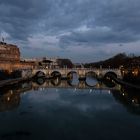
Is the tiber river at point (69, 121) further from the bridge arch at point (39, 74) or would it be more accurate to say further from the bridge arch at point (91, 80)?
the bridge arch at point (39, 74)

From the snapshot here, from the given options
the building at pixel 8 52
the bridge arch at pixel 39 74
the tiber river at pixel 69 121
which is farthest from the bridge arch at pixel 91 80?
the tiber river at pixel 69 121

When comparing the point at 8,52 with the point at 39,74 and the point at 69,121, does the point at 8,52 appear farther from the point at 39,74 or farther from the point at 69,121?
the point at 69,121

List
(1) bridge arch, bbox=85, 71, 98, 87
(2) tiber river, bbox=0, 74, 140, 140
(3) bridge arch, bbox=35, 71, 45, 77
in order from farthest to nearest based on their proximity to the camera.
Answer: (3) bridge arch, bbox=35, 71, 45, 77 < (1) bridge arch, bbox=85, 71, 98, 87 < (2) tiber river, bbox=0, 74, 140, 140

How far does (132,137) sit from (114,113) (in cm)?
1021

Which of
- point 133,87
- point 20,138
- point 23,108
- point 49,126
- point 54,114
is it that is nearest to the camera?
point 20,138

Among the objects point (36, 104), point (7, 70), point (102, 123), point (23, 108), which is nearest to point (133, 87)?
point (36, 104)

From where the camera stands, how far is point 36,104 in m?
39.8

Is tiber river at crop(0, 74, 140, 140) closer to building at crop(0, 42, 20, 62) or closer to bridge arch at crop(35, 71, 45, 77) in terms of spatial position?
bridge arch at crop(35, 71, 45, 77)

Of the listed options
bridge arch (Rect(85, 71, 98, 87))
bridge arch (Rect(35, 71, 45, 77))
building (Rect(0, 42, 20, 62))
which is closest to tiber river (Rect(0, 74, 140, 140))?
bridge arch (Rect(85, 71, 98, 87))

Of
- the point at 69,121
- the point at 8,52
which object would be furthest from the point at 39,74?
the point at 69,121

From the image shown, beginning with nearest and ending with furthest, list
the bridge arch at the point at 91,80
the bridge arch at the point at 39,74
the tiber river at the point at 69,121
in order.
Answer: the tiber river at the point at 69,121 → the bridge arch at the point at 91,80 → the bridge arch at the point at 39,74

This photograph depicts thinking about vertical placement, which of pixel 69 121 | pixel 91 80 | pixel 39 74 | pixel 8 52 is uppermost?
pixel 8 52

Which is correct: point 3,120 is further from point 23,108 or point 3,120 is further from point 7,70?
point 7,70

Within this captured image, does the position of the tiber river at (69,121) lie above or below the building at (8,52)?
below
